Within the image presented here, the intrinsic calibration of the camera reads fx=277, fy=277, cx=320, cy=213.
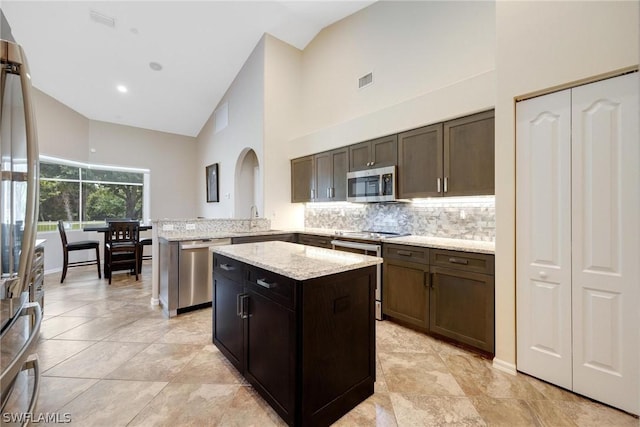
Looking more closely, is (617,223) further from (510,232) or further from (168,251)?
(168,251)

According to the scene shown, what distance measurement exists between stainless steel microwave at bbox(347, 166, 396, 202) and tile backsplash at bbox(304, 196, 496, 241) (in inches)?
15.4

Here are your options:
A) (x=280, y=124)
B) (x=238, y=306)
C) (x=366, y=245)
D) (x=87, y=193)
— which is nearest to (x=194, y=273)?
(x=238, y=306)

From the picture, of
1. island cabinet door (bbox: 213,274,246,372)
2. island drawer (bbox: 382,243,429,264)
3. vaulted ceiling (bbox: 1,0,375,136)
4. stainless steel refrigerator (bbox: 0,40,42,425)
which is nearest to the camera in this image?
stainless steel refrigerator (bbox: 0,40,42,425)

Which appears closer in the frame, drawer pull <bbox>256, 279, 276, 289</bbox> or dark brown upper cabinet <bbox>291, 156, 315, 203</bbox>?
drawer pull <bbox>256, 279, 276, 289</bbox>

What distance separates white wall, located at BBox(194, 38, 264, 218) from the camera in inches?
189

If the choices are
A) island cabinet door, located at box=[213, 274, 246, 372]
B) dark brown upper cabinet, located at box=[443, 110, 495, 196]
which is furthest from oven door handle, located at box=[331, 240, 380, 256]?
island cabinet door, located at box=[213, 274, 246, 372]

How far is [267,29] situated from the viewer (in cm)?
457

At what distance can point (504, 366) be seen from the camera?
214cm

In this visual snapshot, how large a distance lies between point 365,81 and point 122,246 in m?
4.82

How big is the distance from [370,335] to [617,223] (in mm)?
1690

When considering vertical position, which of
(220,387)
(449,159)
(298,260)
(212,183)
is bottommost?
(220,387)

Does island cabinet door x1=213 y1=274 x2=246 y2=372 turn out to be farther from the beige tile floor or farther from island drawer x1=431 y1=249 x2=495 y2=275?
island drawer x1=431 y1=249 x2=495 y2=275

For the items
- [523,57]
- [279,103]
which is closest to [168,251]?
[279,103]

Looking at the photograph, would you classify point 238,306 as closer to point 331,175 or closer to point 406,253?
point 406,253
